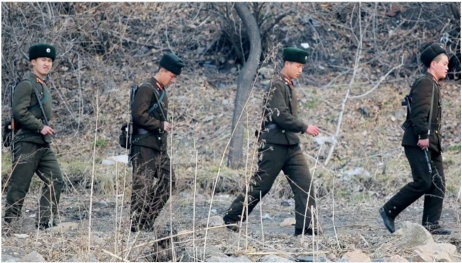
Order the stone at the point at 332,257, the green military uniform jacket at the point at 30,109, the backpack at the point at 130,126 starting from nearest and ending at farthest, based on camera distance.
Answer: the stone at the point at 332,257 < the green military uniform jacket at the point at 30,109 < the backpack at the point at 130,126

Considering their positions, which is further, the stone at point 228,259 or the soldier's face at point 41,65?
the soldier's face at point 41,65

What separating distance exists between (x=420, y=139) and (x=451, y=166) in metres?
3.94

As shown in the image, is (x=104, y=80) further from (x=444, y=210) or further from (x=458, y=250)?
(x=458, y=250)

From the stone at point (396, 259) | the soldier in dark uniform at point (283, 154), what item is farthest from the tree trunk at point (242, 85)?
the stone at point (396, 259)

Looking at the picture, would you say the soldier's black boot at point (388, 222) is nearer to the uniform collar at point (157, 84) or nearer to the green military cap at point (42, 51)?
the uniform collar at point (157, 84)

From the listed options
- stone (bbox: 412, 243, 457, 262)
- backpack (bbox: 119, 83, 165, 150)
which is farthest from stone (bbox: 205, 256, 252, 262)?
backpack (bbox: 119, 83, 165, 150)

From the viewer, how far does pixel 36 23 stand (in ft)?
45.6

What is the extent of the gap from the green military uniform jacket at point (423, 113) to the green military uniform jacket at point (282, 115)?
1.02m

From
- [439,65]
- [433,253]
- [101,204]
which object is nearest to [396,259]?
[433,253]

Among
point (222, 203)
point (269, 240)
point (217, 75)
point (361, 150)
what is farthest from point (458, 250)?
point (217, 75)

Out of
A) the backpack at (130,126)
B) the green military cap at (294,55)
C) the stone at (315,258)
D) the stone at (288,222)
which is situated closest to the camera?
the stone at (315,258)

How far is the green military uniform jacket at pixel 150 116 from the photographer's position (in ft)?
28.3

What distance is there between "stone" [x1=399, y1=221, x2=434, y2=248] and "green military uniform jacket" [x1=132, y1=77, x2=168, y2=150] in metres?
2.43

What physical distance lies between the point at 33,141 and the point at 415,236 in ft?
11.5
